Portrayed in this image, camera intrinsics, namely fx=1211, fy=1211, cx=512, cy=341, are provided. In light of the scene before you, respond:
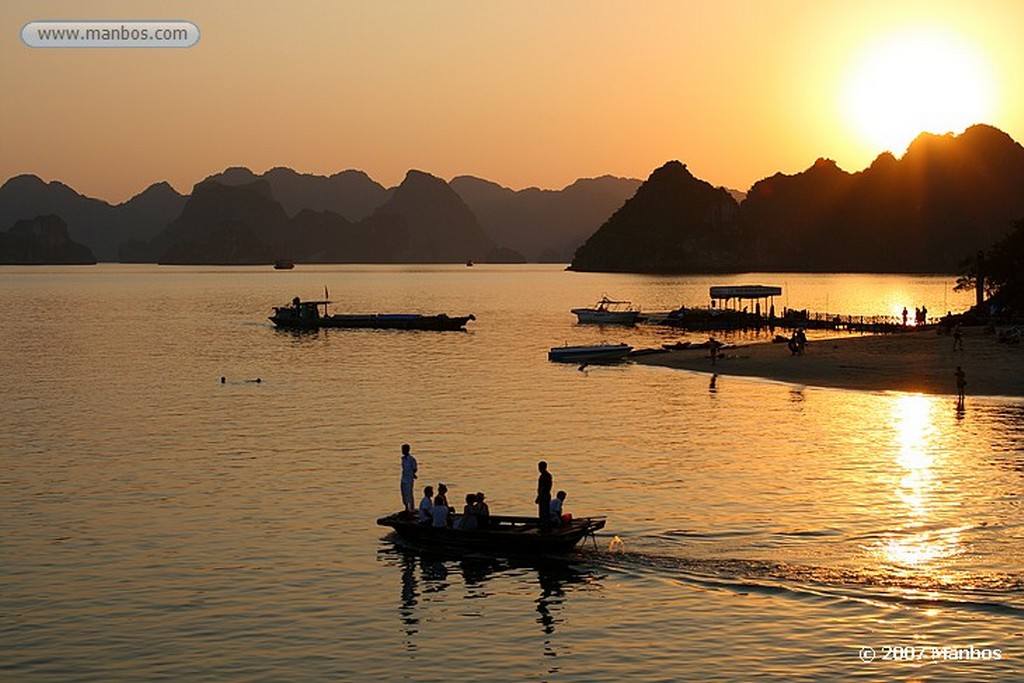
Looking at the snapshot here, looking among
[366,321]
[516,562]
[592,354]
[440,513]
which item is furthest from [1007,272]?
[440,513]

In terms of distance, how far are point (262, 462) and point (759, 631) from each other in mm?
29653

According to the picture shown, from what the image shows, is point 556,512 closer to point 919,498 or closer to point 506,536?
point 506,536

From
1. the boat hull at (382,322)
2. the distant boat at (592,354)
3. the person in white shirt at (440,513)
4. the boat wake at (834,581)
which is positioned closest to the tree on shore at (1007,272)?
the distant boat at (592,354)

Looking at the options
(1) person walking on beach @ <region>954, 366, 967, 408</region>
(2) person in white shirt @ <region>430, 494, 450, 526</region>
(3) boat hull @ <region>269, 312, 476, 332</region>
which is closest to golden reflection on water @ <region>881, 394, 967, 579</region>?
(1) person walking on beach @ <region>954, 366, 967, 408</region>

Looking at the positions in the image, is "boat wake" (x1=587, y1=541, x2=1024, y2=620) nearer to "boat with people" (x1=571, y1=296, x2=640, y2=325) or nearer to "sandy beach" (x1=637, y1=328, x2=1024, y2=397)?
"sandy beach" (x1=637, y1=328, x2=1024, y2=397)

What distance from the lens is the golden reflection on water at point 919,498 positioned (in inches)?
1366

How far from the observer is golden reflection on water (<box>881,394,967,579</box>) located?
34684mm

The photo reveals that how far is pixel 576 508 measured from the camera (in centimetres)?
4241

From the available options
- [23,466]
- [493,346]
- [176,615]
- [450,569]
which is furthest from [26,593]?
[493,346]

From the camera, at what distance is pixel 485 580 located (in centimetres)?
3388

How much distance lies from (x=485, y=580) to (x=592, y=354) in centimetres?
7438

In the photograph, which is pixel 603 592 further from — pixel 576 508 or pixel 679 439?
pixel 679 439

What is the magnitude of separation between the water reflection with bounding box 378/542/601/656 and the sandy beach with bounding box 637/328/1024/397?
152 feet

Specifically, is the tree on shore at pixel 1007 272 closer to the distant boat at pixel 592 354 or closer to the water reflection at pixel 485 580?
the distant boat at pixel 592 354
